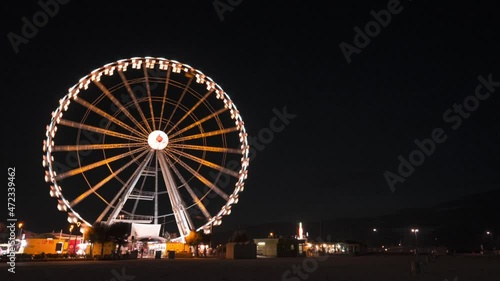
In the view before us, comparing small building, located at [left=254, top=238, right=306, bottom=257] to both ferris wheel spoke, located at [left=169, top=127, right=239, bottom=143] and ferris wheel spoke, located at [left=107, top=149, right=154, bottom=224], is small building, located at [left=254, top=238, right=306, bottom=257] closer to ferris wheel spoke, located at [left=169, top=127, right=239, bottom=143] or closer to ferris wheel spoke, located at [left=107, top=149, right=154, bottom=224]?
ferris wheel spoke, located at [left=169, top=127, right=239, bottom=143]

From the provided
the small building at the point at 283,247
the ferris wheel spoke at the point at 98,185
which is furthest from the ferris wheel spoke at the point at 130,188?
the small building at the point at 283,247

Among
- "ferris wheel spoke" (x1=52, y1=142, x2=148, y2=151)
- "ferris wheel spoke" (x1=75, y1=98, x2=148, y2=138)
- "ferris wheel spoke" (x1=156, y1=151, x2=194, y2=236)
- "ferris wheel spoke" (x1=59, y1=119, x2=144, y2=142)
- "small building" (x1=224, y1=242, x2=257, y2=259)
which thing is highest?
"ferris wheel spoke" (x1=75, y1=98, x2=148, y2=138)

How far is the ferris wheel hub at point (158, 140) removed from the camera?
109 feet

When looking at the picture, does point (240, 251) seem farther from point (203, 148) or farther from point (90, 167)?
point (90, 167)

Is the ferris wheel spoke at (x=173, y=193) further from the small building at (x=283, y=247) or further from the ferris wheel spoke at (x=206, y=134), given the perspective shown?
the small building at (x=283, y=247)

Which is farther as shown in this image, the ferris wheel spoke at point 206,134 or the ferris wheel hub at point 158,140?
the ferris wheel spoke at point 206,134

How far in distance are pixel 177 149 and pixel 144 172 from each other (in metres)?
3.23

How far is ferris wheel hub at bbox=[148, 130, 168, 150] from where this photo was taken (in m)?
33.1

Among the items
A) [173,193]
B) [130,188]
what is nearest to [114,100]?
[130,188]

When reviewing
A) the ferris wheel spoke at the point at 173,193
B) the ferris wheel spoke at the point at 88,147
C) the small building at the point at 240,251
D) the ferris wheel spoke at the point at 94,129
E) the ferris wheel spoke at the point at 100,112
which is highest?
the ferris wheel spoke at the point at 100,112

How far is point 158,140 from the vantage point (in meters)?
33.3

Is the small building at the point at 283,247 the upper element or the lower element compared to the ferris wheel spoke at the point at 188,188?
lower

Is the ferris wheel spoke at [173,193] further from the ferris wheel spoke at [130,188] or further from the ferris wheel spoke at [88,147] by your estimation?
the ferris wheel spoke at [88,147]

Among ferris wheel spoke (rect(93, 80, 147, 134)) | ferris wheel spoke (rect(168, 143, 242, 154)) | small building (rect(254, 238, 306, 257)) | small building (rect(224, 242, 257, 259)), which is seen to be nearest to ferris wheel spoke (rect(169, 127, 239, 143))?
ferris wheel spoke (rect(168, 143, 242, 154))
